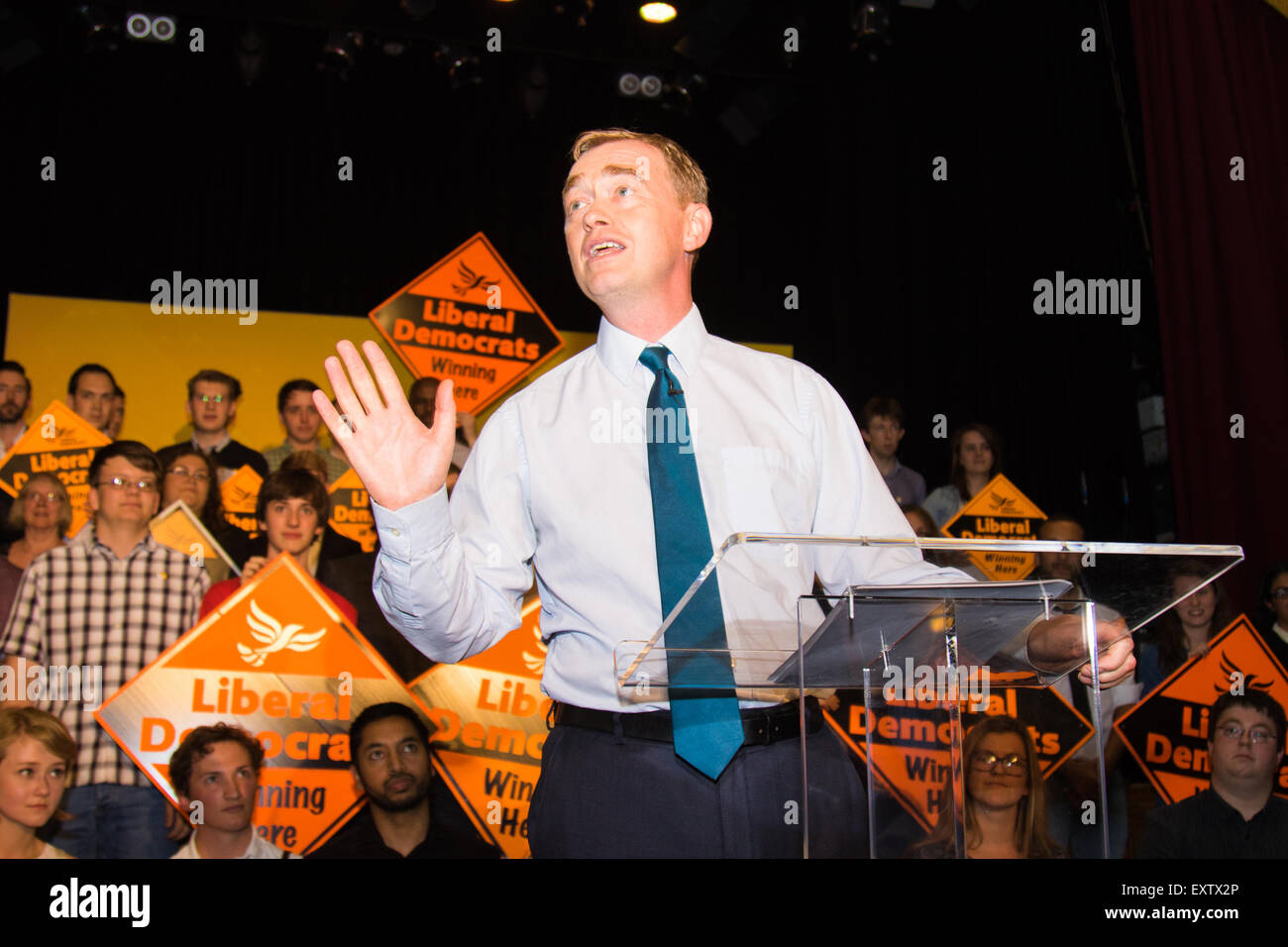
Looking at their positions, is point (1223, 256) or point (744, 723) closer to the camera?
point (744, 723)

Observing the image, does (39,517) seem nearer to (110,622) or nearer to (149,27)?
(110,622)

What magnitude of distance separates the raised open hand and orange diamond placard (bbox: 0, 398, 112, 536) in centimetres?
336

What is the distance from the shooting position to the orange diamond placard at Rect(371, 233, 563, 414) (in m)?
5.72

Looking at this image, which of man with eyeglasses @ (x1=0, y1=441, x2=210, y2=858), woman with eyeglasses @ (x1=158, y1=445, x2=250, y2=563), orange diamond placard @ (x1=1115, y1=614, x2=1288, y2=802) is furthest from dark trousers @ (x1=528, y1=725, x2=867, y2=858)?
woman with eyeglasses @ (x1=158, y1=445, x2=250, y2=563)

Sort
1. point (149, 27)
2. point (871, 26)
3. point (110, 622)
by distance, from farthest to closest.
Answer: point (149, 27) → point (871, 26) → point (110, 622)

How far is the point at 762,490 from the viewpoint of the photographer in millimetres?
1772

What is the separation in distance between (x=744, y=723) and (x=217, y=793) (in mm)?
2345

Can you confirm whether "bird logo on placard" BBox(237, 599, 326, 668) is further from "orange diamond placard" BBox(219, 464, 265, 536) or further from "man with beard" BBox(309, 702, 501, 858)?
"orange diamond placard" BBox(219, 464, 265, 536)

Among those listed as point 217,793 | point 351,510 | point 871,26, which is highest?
point 871,26

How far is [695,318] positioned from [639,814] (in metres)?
0.82

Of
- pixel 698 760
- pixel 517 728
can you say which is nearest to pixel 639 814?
pixel 698 760

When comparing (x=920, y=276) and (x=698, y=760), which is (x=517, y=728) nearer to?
(x=698, y=760)

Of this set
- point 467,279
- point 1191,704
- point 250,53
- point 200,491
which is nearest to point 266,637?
point 200,491

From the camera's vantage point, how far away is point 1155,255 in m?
5.35
